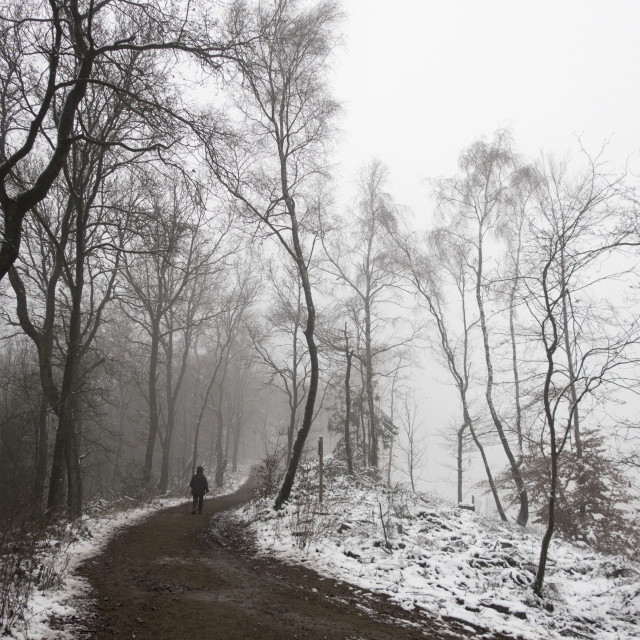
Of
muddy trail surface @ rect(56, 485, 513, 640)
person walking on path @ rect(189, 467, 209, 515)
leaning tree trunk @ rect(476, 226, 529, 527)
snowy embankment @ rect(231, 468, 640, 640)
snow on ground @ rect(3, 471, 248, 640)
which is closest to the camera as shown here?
snow on ground @ rect(3, 471, 248, 640)

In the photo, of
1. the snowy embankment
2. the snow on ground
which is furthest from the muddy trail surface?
the snowy embankment

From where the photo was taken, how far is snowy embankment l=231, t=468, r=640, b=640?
18.2 feet

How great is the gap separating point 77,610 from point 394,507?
24.8 ft

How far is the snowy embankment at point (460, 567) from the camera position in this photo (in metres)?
5.54

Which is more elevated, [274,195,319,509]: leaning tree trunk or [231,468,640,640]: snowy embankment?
[274,195,319,509]: leaning tree trunk

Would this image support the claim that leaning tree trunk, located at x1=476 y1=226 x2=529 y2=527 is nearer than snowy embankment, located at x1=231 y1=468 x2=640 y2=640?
No

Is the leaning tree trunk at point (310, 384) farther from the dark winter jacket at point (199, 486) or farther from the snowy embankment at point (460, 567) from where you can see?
the dark winter jacket at point (199, 486)

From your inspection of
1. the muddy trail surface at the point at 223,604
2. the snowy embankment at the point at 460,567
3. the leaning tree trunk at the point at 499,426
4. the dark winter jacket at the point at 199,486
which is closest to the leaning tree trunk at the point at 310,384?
the snowy embankment at the point at 460,567

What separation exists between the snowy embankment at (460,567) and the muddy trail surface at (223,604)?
1.72 ft

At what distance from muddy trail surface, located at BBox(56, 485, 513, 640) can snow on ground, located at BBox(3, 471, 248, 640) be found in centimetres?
18

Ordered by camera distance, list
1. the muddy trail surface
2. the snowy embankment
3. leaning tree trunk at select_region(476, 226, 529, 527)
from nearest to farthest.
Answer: the muddy trail surface, the snowy embankment, leaning tree trunk at select_region(476, 226, 529, 527)

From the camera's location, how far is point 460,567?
6.96 metres

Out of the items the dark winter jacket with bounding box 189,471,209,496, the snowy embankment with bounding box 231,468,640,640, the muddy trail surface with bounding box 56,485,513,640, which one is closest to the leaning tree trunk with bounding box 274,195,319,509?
the snowy embankment with bounding box 231,468,640,640

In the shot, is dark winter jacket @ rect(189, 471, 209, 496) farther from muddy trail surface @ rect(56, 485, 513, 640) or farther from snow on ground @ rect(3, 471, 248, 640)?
muddy trail surface @ rect(56, 485, 513, 640)
